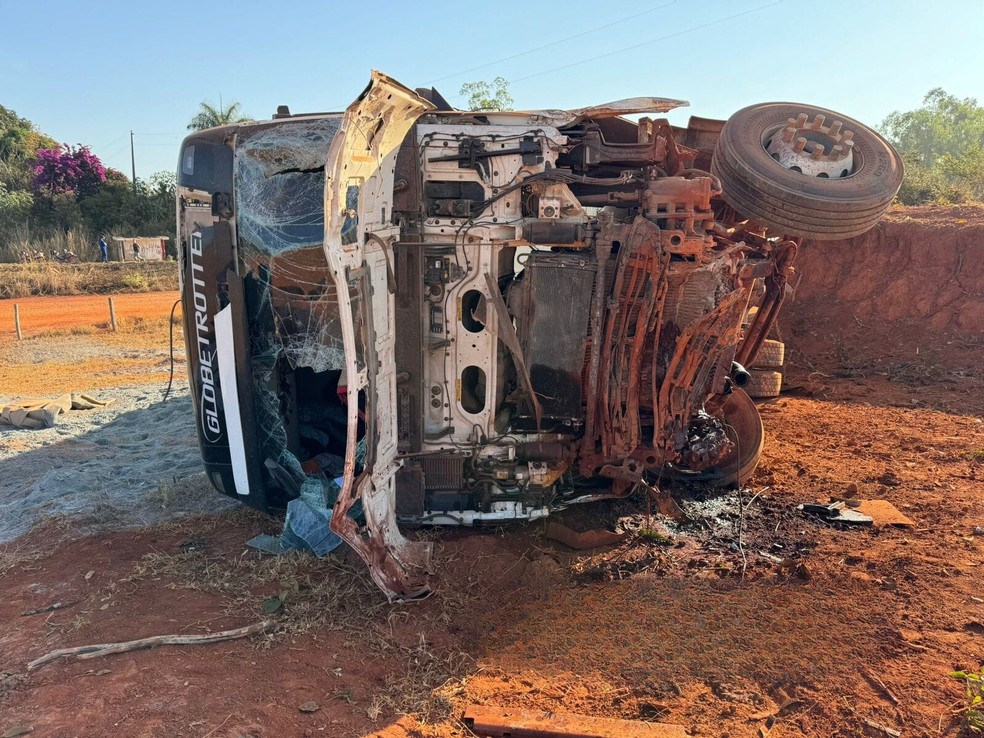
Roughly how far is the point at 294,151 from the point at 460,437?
2.16 m

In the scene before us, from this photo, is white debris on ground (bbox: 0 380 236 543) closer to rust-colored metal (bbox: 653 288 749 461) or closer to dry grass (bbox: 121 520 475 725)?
dry grass (bbox: 121 520 475 725)

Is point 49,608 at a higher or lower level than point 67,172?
lower

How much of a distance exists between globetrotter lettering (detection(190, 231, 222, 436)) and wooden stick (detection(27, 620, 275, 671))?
1509 millimetres

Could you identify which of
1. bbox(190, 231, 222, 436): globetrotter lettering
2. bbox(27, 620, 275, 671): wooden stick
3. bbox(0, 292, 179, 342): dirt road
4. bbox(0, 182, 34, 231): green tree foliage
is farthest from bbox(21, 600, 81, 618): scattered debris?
bbox(0, 182, 34, 231): green tree foliage

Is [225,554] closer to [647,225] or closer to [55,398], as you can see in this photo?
[647,225]

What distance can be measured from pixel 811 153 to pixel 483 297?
272 centimetres

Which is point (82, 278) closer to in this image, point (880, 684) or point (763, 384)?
point (763, 384)

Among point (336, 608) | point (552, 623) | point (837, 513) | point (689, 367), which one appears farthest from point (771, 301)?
point (336, 608)

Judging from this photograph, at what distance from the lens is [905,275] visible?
11.2 m

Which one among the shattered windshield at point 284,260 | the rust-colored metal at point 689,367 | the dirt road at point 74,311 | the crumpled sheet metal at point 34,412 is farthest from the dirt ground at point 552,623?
the dirt road at point 74,311

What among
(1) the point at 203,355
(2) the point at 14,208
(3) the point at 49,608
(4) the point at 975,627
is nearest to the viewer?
(4) the point at 975,627

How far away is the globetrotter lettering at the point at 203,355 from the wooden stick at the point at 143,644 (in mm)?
1509

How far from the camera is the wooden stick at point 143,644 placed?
3.66m

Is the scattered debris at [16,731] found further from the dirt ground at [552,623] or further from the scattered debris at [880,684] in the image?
the scattered debris at [880,684]
